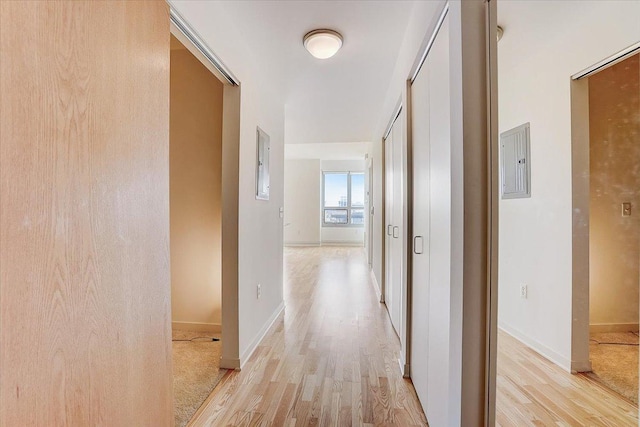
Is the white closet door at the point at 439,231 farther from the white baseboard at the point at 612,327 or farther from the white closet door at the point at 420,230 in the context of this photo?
the white baseboard at the point at 612,327

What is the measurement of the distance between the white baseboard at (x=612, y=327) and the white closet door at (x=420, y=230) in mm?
835

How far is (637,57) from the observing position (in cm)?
67

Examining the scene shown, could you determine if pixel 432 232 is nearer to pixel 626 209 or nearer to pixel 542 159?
pixel 542 159

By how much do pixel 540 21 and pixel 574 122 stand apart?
15.2 inches

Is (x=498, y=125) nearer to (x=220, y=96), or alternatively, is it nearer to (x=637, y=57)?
(x=637, y=57)

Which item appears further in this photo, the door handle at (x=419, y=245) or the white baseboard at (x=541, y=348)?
the door handle at (x=419, y=245)

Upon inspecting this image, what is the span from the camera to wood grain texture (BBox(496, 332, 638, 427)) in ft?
2.59

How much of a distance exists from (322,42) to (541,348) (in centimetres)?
217

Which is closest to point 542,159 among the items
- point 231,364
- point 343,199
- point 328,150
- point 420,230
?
point 420,230

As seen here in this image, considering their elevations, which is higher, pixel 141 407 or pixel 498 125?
pixel 498 125

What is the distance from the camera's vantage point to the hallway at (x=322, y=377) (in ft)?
5.42

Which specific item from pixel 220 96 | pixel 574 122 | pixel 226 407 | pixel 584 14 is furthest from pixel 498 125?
pixel 220 96

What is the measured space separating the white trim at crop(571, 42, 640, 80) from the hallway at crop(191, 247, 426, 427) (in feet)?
5.51

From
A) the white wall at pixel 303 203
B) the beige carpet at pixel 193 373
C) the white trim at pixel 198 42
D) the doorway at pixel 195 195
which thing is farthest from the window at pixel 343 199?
the white trim at pixel 198 42
